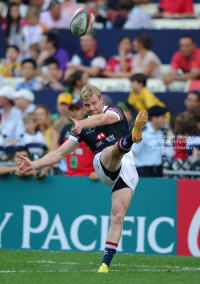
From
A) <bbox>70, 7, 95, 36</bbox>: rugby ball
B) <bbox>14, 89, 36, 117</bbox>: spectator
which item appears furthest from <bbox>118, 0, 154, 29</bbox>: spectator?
<bbox>70, 7, 95, 36</bbox>: rugby ball

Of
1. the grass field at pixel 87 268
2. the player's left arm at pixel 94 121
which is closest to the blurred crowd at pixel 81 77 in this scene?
the grass field at pixel 87 268

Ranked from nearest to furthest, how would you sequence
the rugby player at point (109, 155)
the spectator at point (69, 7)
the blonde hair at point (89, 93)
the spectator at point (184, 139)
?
the rugby player at point (109, 155) < the blonde hair at point (89, 93) < the spectator at point (184, 139) < the spectator at point (69, 7)

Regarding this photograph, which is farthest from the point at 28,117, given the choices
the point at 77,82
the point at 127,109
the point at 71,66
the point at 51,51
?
the point at 51,51

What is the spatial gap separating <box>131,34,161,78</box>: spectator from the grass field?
5.25 meters

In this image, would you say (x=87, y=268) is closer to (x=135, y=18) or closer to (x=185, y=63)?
(x=185, y=63)

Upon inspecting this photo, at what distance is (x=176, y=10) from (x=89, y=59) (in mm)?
3488

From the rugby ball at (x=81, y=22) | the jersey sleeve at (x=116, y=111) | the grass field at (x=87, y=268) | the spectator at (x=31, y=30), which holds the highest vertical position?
the spectator at (x=31, y=30)

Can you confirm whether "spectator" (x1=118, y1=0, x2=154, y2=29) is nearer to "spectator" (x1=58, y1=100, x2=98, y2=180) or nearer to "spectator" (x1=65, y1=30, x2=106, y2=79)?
"spectator" (x1=65, y1=30, x2=106, y2=79)

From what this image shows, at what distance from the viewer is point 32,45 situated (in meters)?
14.8

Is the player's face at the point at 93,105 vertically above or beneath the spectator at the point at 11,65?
beneath

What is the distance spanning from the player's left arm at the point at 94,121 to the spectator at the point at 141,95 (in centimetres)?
465

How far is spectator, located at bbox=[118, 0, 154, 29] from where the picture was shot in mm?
15508

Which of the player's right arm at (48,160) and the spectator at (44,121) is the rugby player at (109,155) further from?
the spectator at (44,121)

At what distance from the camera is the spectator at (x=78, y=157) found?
9.47 metres
